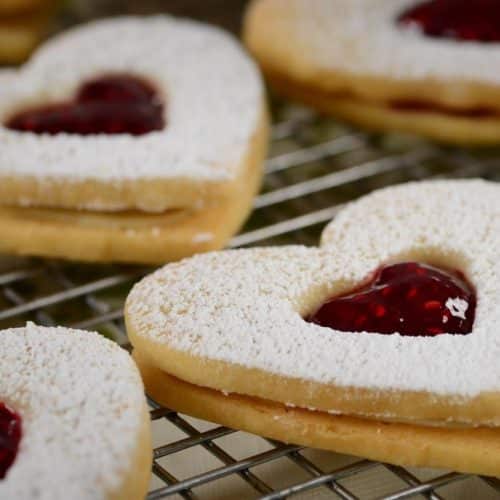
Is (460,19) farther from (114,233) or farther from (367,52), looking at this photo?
(114,233)

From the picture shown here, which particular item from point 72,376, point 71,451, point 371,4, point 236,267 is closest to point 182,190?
point 236,267

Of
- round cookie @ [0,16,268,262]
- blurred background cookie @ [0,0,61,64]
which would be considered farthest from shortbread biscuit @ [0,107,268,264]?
blurred background cookie @ [0,0,61,64]

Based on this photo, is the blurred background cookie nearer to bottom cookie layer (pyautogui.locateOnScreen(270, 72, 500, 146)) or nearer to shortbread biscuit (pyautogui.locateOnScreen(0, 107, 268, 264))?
bottom cookie layer (pyautogui.locateOnScreen(270, 72, 500, 146))

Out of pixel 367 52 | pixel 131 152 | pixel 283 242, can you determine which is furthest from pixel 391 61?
pixel 131 152

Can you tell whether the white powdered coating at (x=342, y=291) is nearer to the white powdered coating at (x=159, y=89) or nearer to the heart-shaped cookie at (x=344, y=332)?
the heart-shaped cookie at (x=344, y=332)

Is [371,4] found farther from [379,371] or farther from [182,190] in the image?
[379,371]

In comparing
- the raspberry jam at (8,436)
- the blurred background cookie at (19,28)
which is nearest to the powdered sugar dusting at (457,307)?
the raspberry jam at (8,436)

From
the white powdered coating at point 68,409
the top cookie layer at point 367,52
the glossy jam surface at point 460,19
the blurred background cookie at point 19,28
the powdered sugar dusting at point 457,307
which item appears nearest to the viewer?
the white powdered coating at point 68,409
